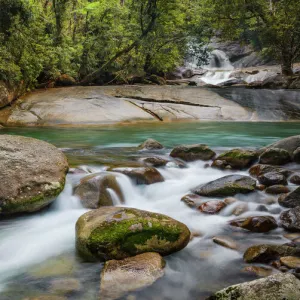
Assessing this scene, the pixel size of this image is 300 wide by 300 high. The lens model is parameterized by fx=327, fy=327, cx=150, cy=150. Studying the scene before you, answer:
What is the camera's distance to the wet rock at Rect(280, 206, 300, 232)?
3937mm

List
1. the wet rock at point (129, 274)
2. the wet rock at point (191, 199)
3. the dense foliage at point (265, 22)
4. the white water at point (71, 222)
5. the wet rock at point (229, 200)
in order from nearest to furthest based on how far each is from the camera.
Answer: the wet rock at point (129, 274) → the white water at point (71, 222) → the wet rock at point (229, 200) → the wet rock at point (191, 199) → the dense foliage at point (265, 22)

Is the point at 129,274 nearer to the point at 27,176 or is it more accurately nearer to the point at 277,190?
the point at 27,176

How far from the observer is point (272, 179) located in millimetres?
5266

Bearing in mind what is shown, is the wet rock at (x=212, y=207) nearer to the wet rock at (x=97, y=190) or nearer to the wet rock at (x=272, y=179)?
the wet rock at (x=272, y=179)

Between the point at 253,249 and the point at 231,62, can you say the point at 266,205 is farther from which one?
the point at 231,62

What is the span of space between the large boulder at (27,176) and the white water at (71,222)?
8.5 inches

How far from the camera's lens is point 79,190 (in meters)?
4.75

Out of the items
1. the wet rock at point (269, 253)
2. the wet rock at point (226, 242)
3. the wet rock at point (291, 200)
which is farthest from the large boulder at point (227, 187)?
the wet rock at point (269, 253)

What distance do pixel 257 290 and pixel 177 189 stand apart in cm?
321

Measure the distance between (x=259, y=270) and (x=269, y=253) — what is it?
25cm

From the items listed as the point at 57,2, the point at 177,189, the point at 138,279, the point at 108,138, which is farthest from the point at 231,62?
the point at 138,279

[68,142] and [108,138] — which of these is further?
[108,138]

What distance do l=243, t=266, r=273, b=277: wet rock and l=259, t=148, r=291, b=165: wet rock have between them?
3.49m

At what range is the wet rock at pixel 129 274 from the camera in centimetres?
277
